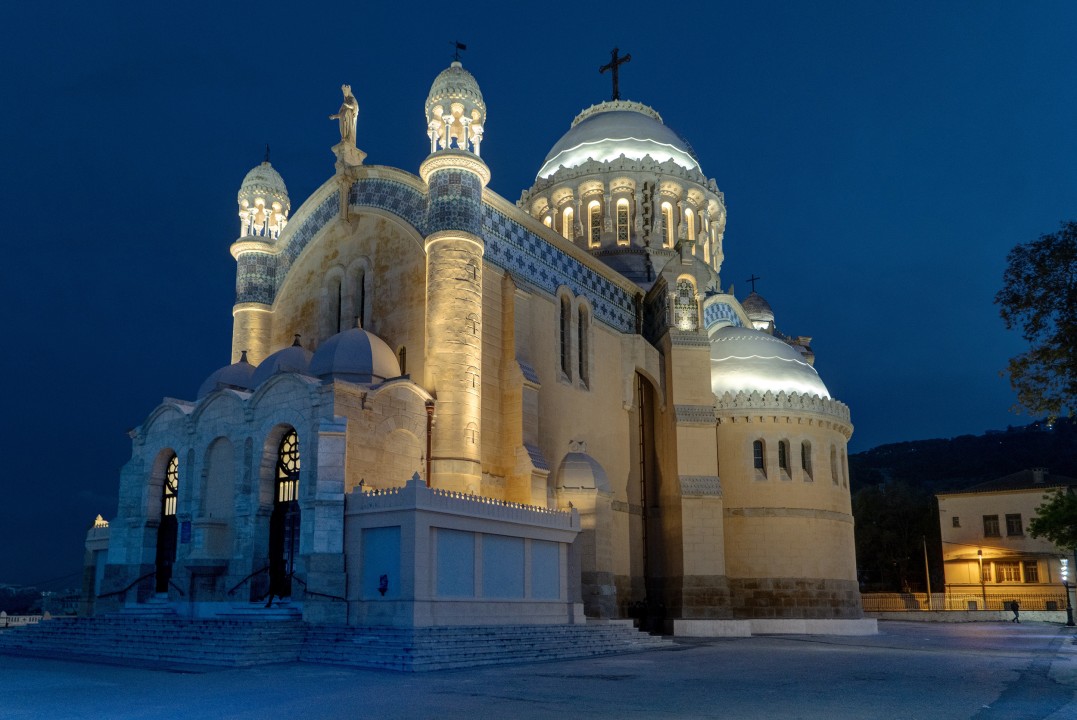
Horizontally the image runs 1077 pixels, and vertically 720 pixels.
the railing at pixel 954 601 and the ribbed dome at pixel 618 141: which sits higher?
the ribbed dome at pixel 618 141

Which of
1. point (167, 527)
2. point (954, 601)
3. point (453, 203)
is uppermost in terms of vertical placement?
point (453, 203)

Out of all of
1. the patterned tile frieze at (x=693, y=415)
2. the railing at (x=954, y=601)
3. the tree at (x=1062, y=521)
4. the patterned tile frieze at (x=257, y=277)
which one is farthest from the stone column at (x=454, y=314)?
the railing at (x=954, y=601)

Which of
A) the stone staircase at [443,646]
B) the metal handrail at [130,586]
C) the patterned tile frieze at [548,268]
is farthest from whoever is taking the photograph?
the patterned tile frieze at [548,268]

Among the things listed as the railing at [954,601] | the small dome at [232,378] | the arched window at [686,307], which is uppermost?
the arched window at [686,307]

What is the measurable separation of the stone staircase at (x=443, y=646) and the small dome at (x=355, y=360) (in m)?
7.23

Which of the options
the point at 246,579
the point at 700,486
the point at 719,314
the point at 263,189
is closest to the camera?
the point at 246,579

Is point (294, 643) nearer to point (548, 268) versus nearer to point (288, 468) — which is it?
point (288, 468)

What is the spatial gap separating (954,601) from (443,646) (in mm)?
43148

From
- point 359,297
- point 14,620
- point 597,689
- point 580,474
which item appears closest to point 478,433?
point 580,474

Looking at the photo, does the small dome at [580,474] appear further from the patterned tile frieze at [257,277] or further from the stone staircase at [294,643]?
the patterned tile frieze at [257,277]

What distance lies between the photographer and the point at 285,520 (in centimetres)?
2452

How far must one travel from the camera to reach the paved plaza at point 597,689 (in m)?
12.2

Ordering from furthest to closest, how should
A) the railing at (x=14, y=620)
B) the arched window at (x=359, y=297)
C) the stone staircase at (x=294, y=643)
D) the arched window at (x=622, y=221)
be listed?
1. the arched window at (x=622, y=221)
2. the railing at (x=14, y=620)
3. the arched window at (x=359, y=297)
4. the stone staircase at (x=294, y=643)

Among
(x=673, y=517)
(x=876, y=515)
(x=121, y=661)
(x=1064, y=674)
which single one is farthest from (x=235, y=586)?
(x=876, y=515)
